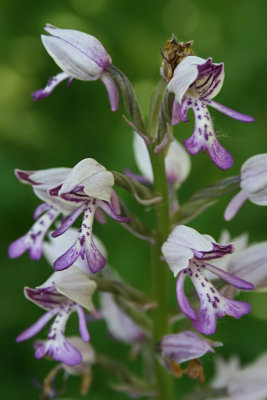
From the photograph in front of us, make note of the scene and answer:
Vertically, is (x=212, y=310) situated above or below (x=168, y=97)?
below

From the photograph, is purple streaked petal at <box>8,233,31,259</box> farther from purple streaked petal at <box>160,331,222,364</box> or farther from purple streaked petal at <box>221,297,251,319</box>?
purple streaked petal at <box>221,297,251,319</box>

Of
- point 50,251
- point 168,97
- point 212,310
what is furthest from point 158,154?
point 50,251

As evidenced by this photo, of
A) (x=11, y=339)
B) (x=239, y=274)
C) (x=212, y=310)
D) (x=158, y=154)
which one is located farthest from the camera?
(x=11, y=339)

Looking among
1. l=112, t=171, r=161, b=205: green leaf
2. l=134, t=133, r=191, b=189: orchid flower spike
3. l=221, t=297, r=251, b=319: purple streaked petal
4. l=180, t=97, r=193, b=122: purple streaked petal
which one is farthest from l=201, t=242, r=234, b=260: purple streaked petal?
l=134, t=133, r=191, b=189: orchid flower spike

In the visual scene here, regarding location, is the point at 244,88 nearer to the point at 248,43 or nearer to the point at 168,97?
the point at 248,43

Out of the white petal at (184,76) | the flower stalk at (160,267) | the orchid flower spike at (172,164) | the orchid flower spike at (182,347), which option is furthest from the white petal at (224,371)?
the white petal at (184,76)

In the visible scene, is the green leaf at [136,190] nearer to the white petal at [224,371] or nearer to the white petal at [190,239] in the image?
the white petal at [190,239]

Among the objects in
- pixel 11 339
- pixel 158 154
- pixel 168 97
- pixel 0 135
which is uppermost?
pixel 168 97
